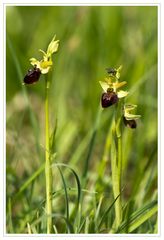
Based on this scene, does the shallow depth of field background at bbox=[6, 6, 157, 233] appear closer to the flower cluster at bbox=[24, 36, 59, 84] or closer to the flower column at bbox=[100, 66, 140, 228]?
the flower column at bbox=[100, 66, 140, 228]

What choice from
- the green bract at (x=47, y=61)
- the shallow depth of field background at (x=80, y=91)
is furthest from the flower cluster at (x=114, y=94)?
the shallow depth of field background at (x=80, y=91)

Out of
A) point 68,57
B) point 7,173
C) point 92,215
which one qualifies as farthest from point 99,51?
point 92,215

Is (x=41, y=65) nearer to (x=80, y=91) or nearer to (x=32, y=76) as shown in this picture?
(x=32, y=76)

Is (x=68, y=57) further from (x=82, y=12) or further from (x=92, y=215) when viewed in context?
(x=92, y=215)

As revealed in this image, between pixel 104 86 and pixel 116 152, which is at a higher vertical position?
pixel 104 86

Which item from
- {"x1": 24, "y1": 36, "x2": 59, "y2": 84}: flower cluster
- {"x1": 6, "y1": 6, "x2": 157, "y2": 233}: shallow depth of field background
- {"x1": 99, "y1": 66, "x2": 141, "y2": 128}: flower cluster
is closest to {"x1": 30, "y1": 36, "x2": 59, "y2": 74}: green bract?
{"x1": 24, "y1": 36, "x2": 59, "y2": 84}: flower cluster

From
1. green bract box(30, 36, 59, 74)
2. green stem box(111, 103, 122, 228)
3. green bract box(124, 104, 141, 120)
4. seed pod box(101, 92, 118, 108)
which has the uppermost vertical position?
green bract box(30, 36, 59, 74)

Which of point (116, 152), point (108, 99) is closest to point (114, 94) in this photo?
point (108, 99)
